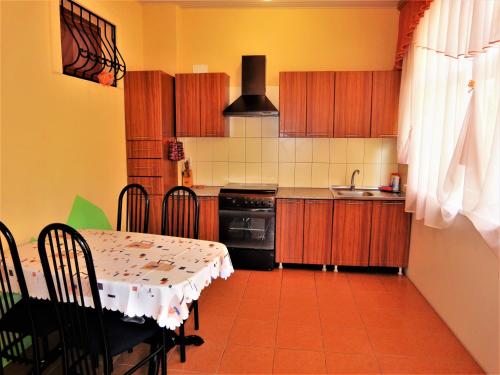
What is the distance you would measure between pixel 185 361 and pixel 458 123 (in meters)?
2.38

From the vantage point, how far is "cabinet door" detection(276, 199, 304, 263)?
3.72 meters

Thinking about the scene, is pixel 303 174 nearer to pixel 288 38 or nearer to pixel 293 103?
pixel 293 103

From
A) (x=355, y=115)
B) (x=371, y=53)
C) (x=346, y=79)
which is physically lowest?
(x=355, y=115)

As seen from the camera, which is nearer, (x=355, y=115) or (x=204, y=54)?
(x=355, y=115)

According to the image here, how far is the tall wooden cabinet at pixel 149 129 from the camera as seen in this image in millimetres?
3615

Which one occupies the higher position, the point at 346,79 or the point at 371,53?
the point at 371,53

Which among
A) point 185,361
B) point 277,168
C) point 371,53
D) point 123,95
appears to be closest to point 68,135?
point 123,95

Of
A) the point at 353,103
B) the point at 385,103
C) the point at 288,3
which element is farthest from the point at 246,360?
the point at 288,3

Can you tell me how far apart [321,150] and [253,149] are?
0.78m

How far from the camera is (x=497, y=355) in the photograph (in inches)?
81.3

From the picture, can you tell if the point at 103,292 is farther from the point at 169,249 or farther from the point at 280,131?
the point at 280,131

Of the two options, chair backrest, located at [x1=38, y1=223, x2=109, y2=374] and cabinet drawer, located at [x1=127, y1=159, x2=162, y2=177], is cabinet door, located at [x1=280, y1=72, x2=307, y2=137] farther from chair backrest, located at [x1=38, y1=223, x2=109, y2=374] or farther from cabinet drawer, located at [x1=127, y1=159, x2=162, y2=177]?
chair backrest, located at [x1=38, y1=223, x2=109, y2=374]

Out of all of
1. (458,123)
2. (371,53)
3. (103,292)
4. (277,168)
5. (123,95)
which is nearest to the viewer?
(103,292)

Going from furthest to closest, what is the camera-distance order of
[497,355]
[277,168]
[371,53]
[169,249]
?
[277,168]
[371,53]
[169,249]
[497,355]
